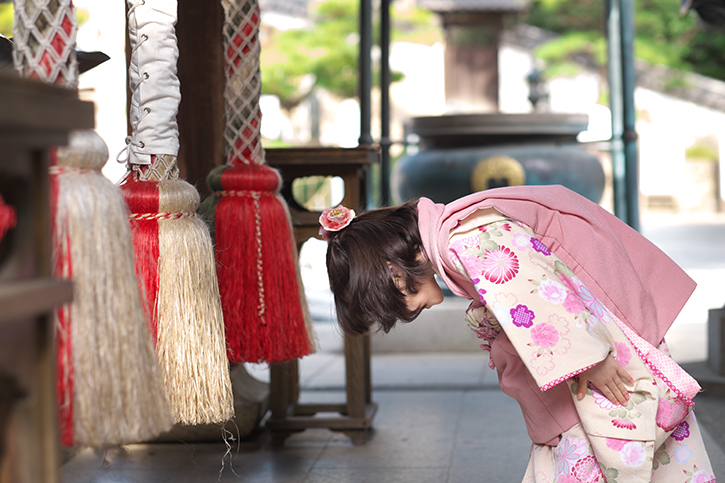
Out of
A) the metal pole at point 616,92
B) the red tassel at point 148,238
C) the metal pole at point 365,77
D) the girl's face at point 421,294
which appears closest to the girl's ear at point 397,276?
the girl's face at point 421,294

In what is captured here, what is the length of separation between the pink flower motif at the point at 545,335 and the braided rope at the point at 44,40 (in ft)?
2.85

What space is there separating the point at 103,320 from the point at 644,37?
46.3 feet

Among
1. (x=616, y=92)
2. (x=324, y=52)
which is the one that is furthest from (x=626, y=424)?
(x=324, y=52)

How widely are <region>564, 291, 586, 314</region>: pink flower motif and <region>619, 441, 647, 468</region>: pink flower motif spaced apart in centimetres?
30

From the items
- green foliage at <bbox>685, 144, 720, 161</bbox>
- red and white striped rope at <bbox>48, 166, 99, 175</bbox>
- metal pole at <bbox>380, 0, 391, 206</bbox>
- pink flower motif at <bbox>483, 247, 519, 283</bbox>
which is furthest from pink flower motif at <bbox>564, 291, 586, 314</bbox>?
green foliage at <bbox>685, 144, 720, 161</bbox>

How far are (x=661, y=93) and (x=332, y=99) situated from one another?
6.58 m

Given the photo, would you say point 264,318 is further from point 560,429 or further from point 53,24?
point 53,24

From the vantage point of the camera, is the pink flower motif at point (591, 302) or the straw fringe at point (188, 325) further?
the pink flower motif at point (591, 302)

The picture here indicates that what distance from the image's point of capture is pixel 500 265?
143 cm

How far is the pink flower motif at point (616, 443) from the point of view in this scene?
1484 mm

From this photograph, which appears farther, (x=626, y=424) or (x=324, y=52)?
(x=324, y=52)

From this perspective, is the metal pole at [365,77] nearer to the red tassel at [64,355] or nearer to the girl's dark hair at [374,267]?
the girl's dark hair at [374,267]

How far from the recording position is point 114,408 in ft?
3.07

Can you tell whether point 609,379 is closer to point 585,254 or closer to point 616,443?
point 616,443
